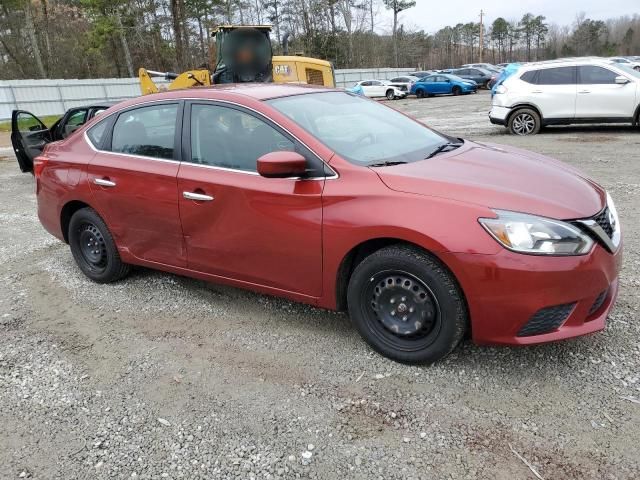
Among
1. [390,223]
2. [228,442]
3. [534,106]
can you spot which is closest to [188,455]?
[228,442]

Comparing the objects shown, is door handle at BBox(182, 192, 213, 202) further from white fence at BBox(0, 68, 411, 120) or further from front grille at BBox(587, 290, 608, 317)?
white fence at BBox(0, 68, 411, 120)

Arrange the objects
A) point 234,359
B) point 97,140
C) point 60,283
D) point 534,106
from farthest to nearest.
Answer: point 534,106 < point 60,283 < point 97,140 < point 234,359

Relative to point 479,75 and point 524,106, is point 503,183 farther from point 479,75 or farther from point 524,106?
point 479,75

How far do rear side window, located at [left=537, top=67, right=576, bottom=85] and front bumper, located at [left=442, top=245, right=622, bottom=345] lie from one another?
396 inches

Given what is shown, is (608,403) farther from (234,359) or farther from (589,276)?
(234,359)

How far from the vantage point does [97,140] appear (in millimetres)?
4523

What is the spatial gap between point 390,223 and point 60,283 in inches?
133

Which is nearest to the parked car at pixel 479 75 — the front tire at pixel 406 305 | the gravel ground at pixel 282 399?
the gravel ground at pixel 282 399

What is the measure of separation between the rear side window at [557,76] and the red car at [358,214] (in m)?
8.95

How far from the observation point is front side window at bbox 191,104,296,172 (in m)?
3.49

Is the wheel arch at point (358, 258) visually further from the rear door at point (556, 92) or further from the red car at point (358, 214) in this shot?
the rear door at point (556, 92)

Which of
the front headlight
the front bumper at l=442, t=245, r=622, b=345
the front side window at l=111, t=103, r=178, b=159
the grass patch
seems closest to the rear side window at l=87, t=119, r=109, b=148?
the front side window at l=111, t=103, r=178, b=159

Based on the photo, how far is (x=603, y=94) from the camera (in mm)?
11258

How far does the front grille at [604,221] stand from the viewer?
9.49 feet
